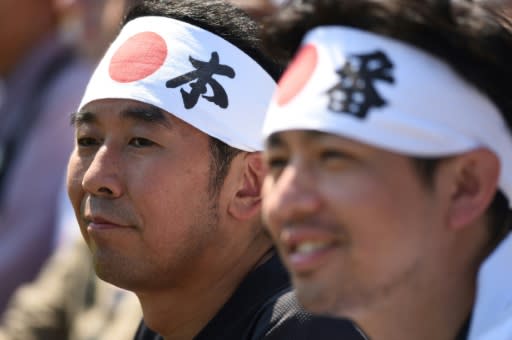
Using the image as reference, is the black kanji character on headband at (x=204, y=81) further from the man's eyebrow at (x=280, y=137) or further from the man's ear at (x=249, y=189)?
the man's eyebrow at (x=280, y=137)

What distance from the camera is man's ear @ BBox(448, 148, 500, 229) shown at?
2570 millimetres

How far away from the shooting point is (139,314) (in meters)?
4.64

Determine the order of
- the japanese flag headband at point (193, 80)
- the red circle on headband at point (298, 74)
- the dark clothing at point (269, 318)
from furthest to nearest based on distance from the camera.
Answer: the japanese flag headband at point (193, 80), the dark clothing at point (269, 318), the red circle on headband at point (298, 74)

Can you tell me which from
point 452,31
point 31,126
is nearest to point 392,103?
point 452,31

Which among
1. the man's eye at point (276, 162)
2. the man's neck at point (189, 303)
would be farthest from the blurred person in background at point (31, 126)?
the man's eye at point (276, 162)

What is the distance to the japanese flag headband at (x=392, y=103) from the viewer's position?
2.51 meters

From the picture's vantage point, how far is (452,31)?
101 inches

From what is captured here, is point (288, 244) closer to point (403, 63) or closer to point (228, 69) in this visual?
point (403, 63)

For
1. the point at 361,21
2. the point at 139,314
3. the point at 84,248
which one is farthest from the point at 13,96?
the point at 361,21

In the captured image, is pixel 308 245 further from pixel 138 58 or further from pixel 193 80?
pixel 138 58

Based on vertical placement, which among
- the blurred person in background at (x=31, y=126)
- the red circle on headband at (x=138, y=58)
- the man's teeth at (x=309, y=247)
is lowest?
the blurred person in background at (x=31, y=126)

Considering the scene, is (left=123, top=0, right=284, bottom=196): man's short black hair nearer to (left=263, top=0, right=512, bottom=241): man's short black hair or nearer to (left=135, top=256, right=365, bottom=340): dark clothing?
(left=135, top=256, right=365, bottom=340): dark clothing

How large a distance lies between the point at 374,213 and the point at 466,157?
0.87 feet

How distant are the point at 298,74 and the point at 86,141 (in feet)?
3.98
